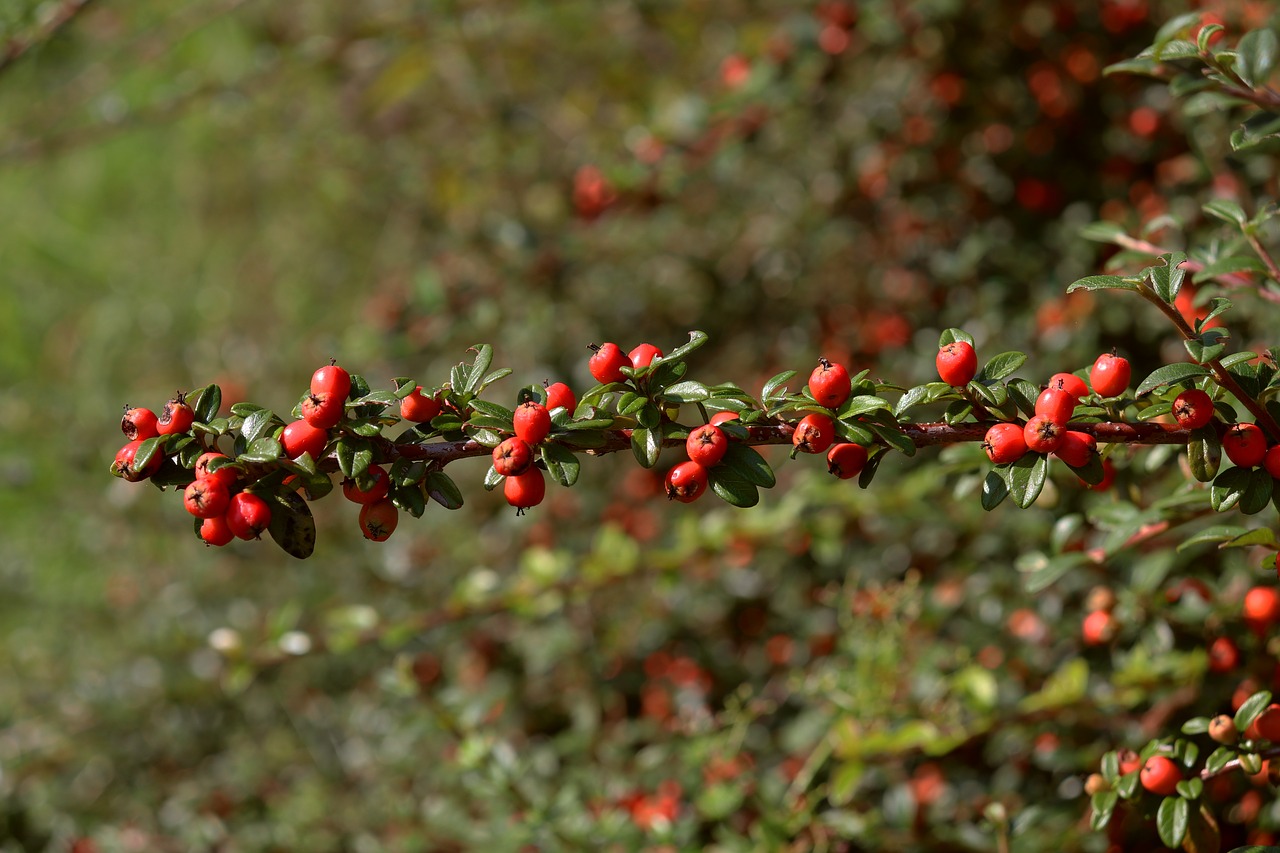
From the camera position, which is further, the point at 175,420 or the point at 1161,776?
the point at 1161,776

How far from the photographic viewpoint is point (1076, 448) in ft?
3.97

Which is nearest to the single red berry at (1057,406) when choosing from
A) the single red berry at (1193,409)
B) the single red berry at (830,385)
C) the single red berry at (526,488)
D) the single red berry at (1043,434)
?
the single red berry at (1043,434)

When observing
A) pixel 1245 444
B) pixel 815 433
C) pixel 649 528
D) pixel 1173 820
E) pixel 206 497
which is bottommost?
pixel 649 528

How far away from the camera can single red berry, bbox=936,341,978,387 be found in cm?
126

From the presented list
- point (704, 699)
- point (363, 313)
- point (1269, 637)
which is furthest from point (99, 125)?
point (1269, 637)

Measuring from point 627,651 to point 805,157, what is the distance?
169 cm

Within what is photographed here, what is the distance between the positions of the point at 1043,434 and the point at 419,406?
2.43ft

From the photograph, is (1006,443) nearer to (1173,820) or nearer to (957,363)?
(957,363)

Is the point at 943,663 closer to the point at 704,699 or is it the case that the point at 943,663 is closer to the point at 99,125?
the point at 704,699

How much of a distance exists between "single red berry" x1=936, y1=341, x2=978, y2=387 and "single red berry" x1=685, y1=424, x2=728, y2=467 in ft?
0.92

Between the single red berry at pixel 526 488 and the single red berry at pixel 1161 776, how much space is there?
94cm

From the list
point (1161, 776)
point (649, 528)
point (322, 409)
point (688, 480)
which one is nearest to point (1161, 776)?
point (1161, 776)

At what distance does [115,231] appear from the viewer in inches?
228

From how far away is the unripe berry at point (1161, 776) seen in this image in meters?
1.45
